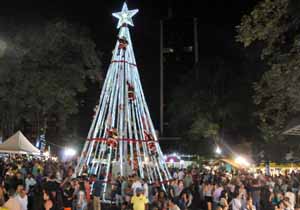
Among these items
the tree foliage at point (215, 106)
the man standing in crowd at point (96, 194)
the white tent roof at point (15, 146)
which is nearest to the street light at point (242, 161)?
the tree foliage at point (215, 106)

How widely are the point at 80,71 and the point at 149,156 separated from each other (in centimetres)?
829

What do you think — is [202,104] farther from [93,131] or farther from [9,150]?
[9,150]

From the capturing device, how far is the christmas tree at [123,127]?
16859 mm

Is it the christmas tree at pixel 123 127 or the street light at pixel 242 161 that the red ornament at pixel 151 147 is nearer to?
the christmas tree at pixel 123 127

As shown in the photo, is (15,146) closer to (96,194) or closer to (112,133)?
(112,133)

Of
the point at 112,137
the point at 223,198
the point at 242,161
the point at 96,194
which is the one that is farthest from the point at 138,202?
the point at 242,161

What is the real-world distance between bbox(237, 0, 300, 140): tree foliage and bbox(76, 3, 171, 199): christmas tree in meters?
8.69

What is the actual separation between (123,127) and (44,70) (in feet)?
24.4

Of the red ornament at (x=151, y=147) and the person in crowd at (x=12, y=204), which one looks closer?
the person in crowd at (x=12, y=204)

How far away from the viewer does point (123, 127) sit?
17.2m

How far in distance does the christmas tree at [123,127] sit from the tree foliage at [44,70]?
17.0ft

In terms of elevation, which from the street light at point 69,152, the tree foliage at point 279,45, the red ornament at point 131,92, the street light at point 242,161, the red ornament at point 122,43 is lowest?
the street light at point 242,161

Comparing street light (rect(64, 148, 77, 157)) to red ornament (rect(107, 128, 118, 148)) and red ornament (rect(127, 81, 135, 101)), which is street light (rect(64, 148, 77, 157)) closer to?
red ornament (rect(127, 81, 135, 101))

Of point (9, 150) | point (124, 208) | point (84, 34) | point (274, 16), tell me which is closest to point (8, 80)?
point (9, 150)
